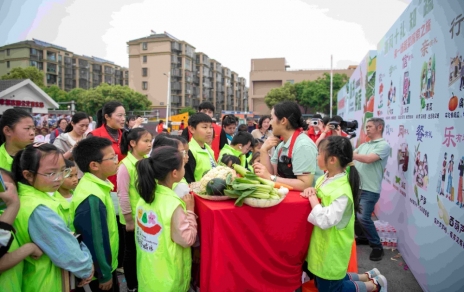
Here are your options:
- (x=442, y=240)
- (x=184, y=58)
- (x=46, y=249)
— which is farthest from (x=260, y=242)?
(x=184, y=58)

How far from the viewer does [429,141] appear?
3.14m

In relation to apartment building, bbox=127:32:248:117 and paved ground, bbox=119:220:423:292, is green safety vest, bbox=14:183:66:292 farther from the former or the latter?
apartment building, bbox=127:32:248:117

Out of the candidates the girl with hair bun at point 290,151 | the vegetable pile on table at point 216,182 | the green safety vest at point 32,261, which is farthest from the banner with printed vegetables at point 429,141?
the green safety vest at point 32,261

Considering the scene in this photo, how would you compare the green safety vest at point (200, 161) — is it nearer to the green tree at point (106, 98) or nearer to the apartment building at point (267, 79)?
the green tree at point (106, 98)

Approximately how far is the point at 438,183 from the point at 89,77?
69946 millimetres

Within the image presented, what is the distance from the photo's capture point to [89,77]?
2484 inches

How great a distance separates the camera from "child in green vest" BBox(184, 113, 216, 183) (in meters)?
3.15

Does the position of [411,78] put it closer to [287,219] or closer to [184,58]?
[287,219]

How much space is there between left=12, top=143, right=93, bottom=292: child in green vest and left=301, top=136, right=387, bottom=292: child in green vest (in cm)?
151

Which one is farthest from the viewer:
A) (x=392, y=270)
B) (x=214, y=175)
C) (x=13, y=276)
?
(x=392, y=270)

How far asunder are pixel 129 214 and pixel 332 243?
180 centimetres

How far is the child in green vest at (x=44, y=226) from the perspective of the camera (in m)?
1.67

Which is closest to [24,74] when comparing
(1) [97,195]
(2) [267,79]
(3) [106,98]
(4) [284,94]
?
(3) [106,98]

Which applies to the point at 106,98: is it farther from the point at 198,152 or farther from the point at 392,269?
the point at 392,269
